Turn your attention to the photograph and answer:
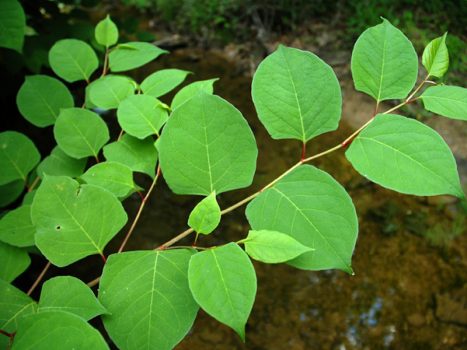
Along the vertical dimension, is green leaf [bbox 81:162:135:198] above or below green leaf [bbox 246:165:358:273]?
below

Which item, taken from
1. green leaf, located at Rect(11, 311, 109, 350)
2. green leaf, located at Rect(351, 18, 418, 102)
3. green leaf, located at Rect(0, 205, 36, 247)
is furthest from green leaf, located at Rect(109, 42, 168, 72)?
green leaf, located at Rect(11, 311, 109, 350)

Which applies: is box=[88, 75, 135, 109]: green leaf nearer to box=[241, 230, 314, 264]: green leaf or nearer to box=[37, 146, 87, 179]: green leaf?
box=[37, 146, 87, 179]: green leaf

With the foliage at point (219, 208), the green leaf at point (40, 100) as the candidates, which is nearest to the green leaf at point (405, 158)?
the foliage at point (219, 208)

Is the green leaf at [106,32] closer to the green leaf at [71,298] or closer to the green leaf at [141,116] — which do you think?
the green leaf at [141,116]

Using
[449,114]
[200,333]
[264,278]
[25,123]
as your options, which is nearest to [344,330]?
[264,278]

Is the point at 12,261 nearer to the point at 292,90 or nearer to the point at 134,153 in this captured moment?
the point at 134,153

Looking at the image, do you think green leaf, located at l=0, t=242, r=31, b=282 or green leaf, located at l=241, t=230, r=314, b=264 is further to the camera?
green leaf, located at l=0, t=242, r=31, b=282
